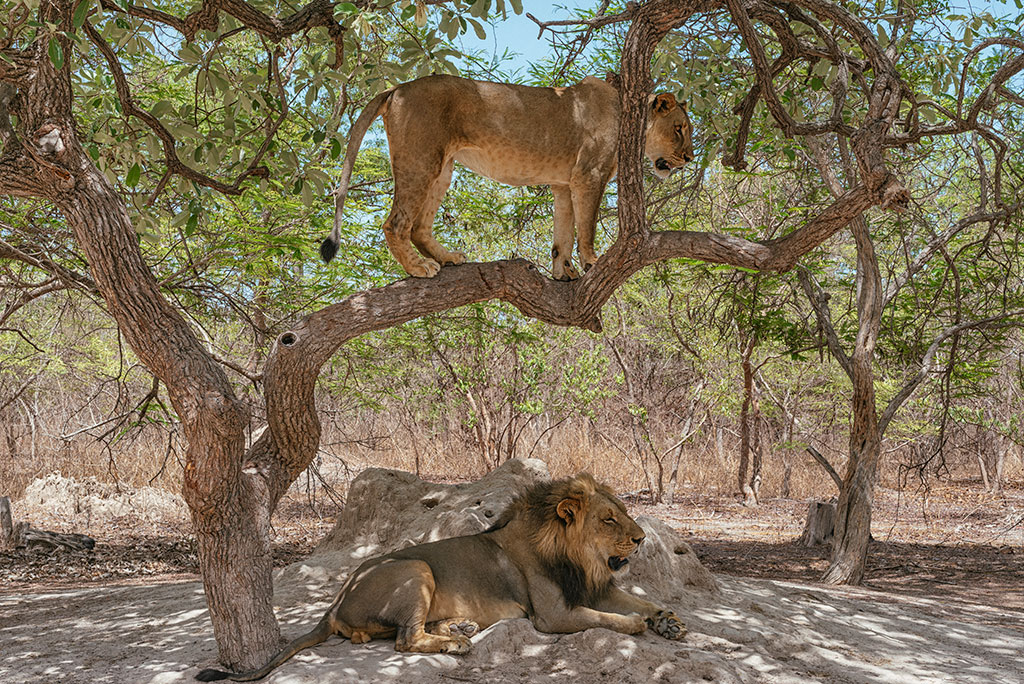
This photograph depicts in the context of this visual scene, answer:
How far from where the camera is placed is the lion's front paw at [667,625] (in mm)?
4953

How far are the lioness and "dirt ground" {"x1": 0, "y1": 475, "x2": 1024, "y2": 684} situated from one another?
207 cm

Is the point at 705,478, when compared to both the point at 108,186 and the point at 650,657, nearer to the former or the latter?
the point at 650,657

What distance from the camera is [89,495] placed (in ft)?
42.4

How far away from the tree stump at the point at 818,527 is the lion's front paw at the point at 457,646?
7.99 m

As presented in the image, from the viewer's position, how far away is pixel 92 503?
1262 centimetres

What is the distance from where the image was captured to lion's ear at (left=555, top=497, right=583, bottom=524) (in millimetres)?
5082

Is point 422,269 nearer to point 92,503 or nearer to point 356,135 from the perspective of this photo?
point 356,135

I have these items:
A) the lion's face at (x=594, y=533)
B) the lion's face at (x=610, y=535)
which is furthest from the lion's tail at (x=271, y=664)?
the lion's face at (x=610, y=535)

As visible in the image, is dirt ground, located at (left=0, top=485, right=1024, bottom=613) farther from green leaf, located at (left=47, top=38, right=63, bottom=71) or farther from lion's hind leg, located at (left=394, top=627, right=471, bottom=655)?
green leaf, located at (left=47, top=38, right=63, bottom=71)

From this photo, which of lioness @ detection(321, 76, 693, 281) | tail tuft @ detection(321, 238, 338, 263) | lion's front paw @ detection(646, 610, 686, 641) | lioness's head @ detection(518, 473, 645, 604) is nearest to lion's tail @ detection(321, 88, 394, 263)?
lioness @ detection(321, 76, 693, 281)

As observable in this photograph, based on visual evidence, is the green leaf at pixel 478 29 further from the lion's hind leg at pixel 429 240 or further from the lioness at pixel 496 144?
the lion's hind leg at pixel 429 240

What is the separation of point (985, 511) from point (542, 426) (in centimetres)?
797

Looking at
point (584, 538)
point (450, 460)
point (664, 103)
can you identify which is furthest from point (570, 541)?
point (450, 460)

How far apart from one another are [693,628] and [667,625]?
367mm
